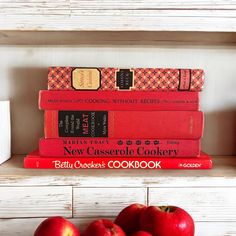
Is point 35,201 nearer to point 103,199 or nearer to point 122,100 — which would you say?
point 103,199

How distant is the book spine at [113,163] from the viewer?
79cm

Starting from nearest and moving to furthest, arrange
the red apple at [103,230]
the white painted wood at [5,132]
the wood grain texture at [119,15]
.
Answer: the red apple at [103,230], the wood grain texture at [119,15], the white painted wood at [5,132]

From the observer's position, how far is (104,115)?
31.4 inches

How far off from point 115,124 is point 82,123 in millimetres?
79

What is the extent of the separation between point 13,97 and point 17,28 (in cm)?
29

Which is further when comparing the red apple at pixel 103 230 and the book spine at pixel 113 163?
the book spine at pixel 113 163

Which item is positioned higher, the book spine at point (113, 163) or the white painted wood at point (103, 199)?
the book spine at point (113, 163)

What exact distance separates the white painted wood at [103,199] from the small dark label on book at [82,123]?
0.14 meters

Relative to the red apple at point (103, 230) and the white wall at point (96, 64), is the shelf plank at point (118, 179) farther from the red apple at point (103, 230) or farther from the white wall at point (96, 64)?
the white wall at point (96, 64)

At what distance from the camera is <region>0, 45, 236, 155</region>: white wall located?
0.96 metres

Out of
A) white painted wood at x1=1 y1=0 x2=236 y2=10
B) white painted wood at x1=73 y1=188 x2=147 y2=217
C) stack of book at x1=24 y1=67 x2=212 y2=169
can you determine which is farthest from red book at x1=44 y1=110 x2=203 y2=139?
white painted wood at x1=1 y1=0 x2=236 y2=10

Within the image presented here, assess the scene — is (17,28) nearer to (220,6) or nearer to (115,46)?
(115,46)

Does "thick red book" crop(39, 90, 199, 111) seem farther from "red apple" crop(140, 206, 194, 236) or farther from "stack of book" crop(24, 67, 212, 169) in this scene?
"red apple" crop(140, 206, 194, 236)

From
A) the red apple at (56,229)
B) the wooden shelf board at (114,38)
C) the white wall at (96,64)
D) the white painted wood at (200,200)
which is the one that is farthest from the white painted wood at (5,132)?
the white painted wood at (200,200)
